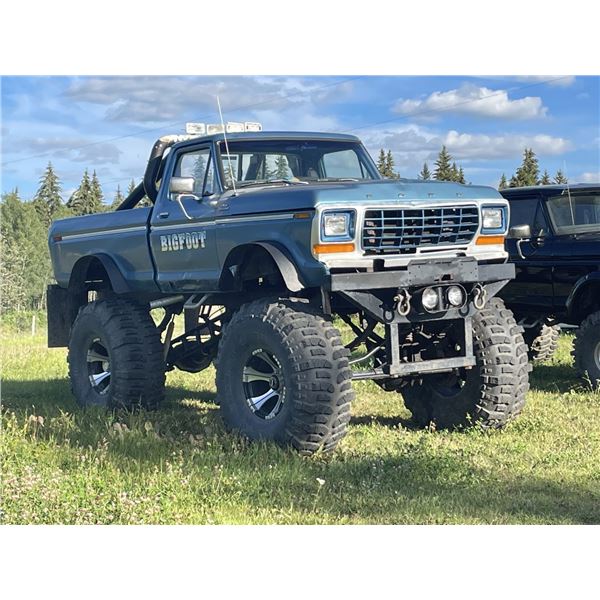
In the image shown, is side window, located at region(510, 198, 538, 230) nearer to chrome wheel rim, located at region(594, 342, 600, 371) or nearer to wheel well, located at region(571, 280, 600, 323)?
wheel well, located at region(571, 280, 600, 323)

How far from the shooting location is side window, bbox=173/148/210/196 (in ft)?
27.9

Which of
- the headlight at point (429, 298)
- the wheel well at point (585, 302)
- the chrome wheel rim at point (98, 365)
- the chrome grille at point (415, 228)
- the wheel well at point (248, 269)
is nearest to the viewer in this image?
the chrome grille at point (415, 228)

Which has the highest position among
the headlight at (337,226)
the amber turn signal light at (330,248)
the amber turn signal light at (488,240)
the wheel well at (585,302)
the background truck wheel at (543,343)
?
the headlight at (337,226)

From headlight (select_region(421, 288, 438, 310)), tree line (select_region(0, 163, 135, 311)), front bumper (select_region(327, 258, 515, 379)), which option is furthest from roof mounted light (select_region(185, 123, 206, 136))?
tree line (select_region(0, 163, 135, 311))

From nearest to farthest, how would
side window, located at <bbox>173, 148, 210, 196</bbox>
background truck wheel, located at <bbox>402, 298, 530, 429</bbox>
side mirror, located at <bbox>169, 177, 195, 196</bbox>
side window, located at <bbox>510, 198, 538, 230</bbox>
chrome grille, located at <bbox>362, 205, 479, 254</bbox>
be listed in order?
chrome grille, located at <bbox>362, 205, 479, 254</bbox> → side mirror, located at <bbox>169, 177, 195, 196</bbox> → background truck wheel, located at <bbox>402, 298, 530, 429</bbox> → side window, located at <bbox>173, 148, 210, 196</bbox> → side window, located at <bbox>510, 198, 538, 230</bbox>

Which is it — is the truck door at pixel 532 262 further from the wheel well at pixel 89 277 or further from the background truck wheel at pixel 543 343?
the wheel well at pixel 89 277

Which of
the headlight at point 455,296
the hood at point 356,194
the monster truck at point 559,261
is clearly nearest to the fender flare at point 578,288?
the monster truck at point 559,261

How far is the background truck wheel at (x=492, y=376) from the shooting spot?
320 inches

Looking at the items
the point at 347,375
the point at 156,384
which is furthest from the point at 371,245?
the point at 156,384

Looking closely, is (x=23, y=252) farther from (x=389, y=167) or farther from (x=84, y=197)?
(x=389, y=167)

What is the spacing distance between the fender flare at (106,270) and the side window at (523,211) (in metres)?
4.66

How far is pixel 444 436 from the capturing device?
8.18m

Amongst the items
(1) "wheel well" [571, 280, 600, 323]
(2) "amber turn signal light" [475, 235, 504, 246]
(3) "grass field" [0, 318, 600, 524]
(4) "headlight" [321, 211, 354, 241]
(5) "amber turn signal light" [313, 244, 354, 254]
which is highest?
(4) "headlight" [321, 211, 354, 241]

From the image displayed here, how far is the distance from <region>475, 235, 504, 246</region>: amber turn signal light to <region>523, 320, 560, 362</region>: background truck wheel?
14.4 feet
